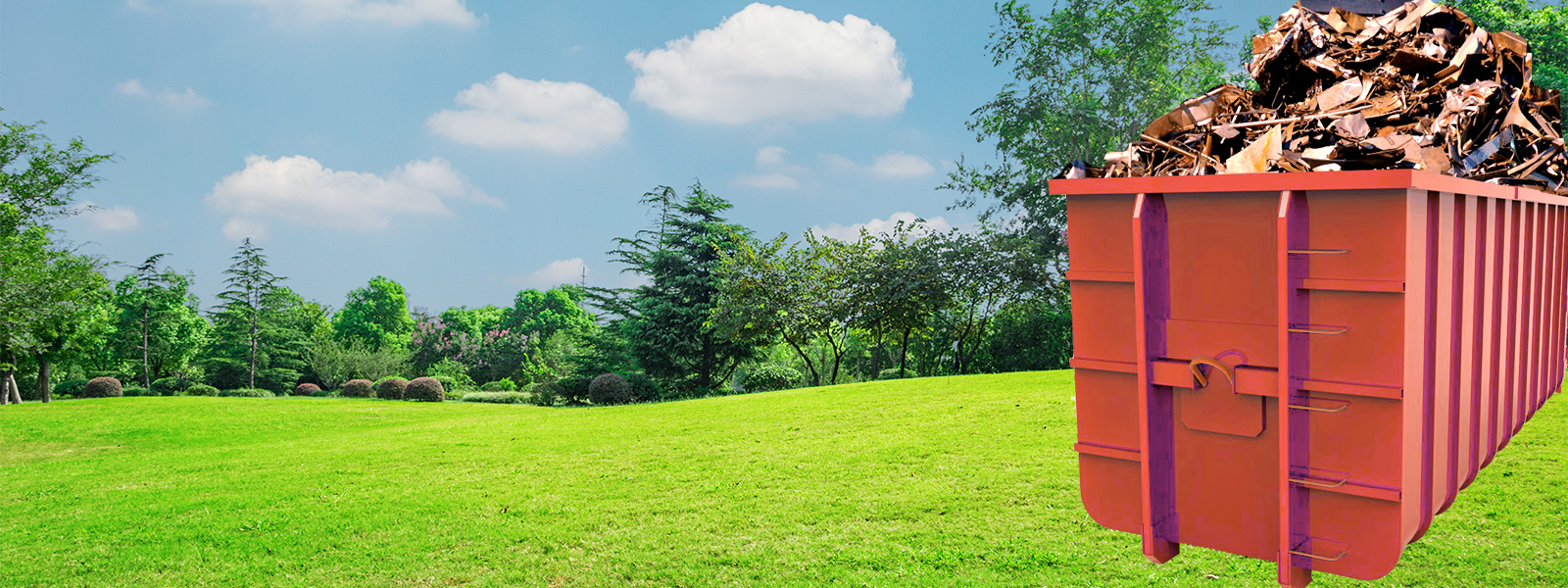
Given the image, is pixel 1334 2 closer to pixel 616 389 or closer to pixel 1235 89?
pixel 1235 89

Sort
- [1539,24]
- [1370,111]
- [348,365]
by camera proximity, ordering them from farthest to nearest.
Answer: [348,365]
[1539,24]
[1370,111]

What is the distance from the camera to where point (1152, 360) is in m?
3.22

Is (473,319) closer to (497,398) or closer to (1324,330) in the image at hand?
(497,398)

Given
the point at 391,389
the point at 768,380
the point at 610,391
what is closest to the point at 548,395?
the point at 610,391

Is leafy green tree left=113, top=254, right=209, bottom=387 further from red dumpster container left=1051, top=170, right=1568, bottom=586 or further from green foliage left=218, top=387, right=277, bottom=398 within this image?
red dumpster container left=1051, top=170, right=1568, bottom=586

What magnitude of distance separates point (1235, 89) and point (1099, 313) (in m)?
1.81

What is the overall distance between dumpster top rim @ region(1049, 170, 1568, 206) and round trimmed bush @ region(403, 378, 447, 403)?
23.5m

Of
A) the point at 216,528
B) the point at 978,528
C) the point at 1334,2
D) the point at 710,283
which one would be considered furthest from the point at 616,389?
the point at 1334,2

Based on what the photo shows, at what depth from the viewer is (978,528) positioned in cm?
548

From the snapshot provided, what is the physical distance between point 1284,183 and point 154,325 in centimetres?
4119

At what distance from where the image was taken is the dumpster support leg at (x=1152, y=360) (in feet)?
10.3

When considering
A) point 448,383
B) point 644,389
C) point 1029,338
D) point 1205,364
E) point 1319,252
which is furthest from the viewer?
point 448,383

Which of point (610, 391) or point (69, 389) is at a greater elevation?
point (610, 391)

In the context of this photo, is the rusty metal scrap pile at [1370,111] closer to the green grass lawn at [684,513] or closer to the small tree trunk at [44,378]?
the green grass lawn at [684,513]
